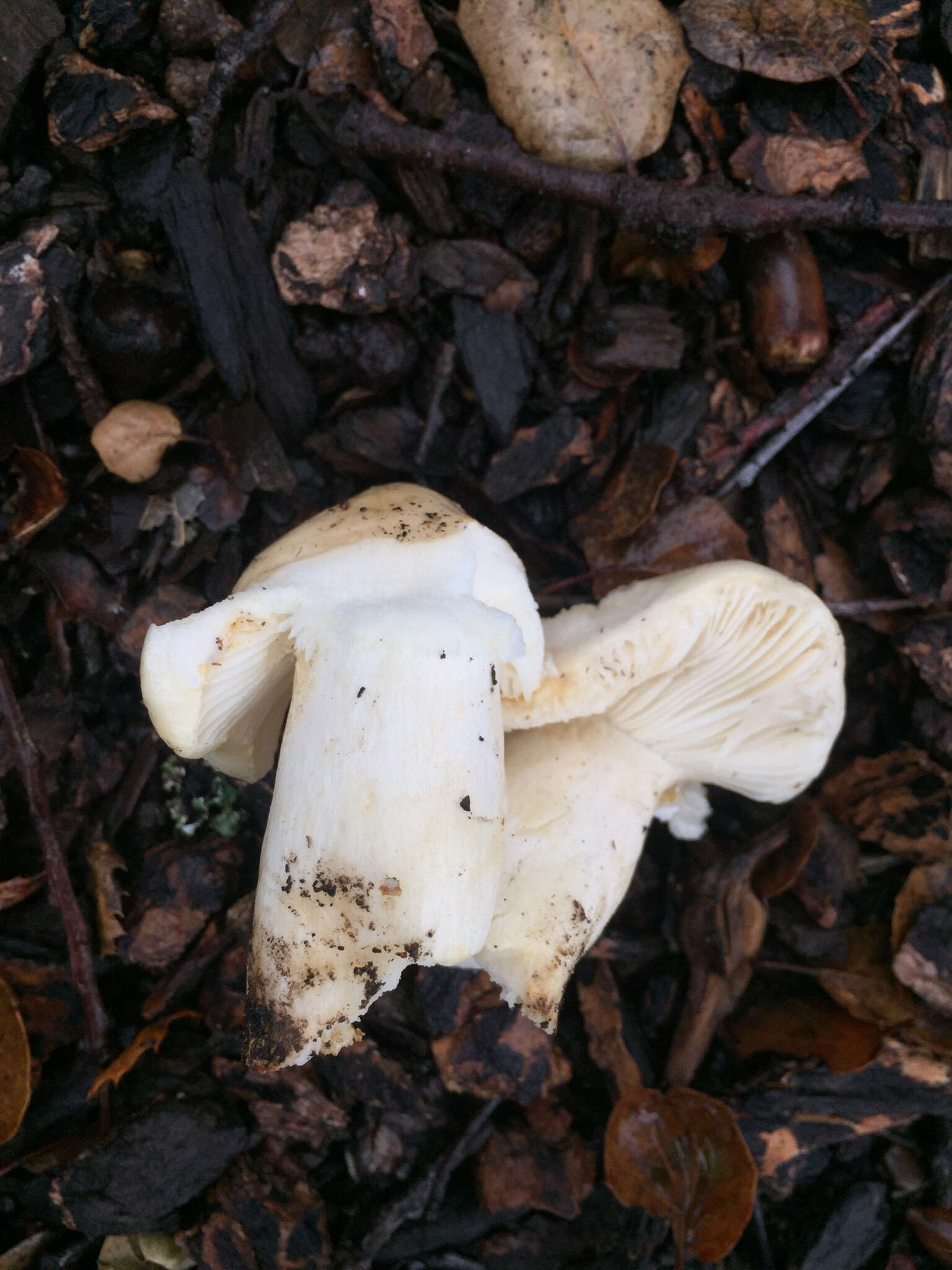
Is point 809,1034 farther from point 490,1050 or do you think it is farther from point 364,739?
point 364,739

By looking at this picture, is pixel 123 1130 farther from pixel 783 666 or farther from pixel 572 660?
pixel 783 666

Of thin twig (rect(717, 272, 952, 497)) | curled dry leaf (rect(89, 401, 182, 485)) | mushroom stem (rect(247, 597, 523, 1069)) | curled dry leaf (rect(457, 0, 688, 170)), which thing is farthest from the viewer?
thin twig (rect(717, 272, 952, 497))

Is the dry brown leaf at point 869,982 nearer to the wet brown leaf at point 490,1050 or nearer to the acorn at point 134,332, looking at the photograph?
the wet brown leaf at point 490,1050

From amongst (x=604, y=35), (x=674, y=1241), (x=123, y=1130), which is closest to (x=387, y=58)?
(x=604, y=35)

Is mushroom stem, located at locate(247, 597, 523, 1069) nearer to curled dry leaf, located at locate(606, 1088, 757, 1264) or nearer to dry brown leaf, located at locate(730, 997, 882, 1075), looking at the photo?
curled dry leaf, located at locate(606, 1088, 757, 1264)

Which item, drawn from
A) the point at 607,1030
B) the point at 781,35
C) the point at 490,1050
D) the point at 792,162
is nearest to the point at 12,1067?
the point at 490,1050

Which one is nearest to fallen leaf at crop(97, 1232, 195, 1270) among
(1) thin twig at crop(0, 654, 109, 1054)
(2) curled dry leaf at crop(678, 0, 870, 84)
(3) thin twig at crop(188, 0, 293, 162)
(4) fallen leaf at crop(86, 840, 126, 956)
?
(1) thin twig at crop(0, 654, 109, 1054)

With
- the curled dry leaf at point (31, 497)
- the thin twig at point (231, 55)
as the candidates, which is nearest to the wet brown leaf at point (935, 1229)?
the curled dry leaf at point (31, 497)
